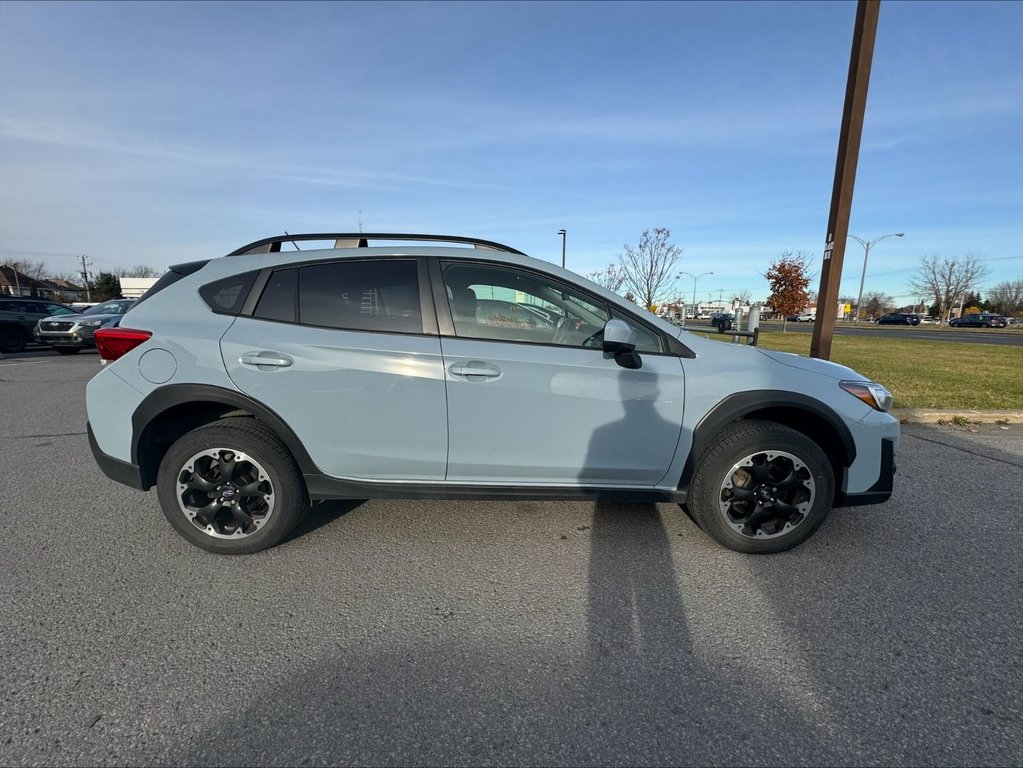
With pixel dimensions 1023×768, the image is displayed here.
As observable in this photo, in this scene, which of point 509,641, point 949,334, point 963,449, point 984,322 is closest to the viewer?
point 509,641

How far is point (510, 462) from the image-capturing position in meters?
2.86

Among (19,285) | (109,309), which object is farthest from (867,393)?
(19,285)

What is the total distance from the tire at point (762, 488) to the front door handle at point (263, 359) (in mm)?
2448

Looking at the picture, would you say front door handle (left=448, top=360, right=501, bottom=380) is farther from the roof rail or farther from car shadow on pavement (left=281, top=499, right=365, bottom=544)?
car shadow on pavement (left=281, top=499, right=365, bottom=544)

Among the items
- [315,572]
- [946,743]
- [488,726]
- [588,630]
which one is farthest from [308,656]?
[946,743]

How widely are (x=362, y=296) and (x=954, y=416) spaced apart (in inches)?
288

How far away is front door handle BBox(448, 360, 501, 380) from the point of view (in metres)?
2.72

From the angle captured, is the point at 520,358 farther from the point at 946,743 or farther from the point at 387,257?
the point at 946,743

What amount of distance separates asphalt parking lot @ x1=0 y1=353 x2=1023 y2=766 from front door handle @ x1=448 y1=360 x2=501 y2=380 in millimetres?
1089

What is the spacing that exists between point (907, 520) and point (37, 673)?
486cm

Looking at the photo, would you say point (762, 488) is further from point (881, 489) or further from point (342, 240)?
point (342, 240)

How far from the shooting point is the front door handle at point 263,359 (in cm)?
273

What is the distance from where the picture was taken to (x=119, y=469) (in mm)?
2930

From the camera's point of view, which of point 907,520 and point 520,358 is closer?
point 520,358
